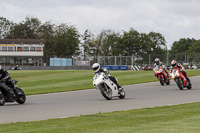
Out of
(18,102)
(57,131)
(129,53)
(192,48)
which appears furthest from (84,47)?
(57,131)

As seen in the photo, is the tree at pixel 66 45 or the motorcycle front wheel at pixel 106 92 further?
the tree at pixel 66 45

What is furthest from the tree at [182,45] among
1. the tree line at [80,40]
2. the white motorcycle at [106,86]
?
the white motorcycle at [106,86]

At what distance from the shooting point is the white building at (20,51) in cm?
10669

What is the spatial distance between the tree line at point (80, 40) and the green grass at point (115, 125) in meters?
104

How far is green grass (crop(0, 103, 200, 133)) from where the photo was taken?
888cm

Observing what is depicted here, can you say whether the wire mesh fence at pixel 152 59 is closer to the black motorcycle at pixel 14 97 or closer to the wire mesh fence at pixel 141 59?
the wire mesh fence at pixel 141 59

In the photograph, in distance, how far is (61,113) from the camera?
13.8m

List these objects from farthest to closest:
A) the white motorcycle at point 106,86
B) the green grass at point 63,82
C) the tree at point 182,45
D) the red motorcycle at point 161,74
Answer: the tree at point 182,45 < the green grass at point 63,82 < the red motorcycle at point 161,74 < the white motorcycle at point 106,86

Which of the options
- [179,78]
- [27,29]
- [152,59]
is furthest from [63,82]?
[27,29]

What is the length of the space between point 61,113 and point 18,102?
4.65m

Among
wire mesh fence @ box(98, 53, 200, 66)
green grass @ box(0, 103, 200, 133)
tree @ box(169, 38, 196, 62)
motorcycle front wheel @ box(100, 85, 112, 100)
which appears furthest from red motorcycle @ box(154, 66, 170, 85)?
tree @ box(169, 38, 196, 62)

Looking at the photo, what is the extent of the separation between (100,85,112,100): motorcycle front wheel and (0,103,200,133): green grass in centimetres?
607

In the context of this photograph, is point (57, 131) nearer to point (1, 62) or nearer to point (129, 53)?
point (1, 62)

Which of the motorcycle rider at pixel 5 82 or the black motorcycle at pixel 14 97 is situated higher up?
the motorcycle rider at pixel 5 82
